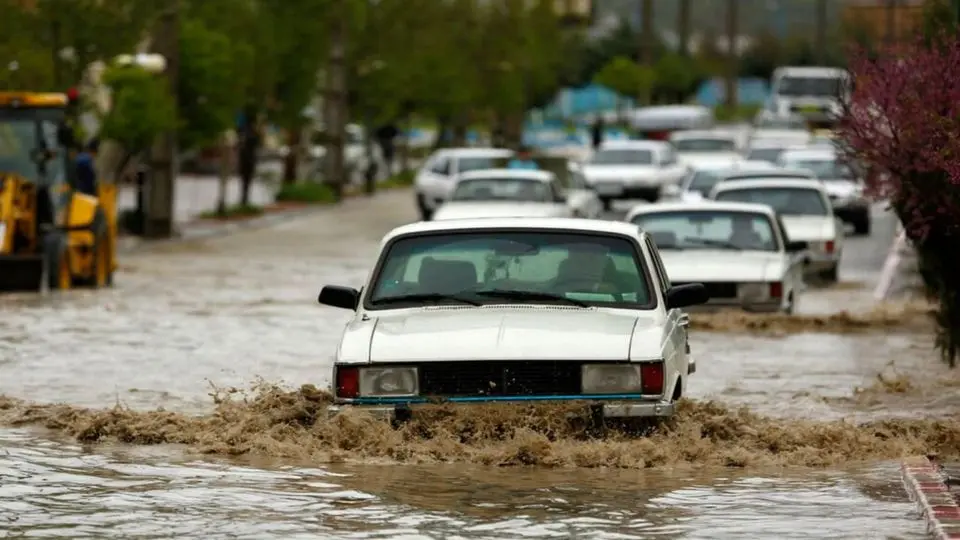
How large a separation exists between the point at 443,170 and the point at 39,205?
22.1 meters

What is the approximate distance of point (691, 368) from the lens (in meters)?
14.9

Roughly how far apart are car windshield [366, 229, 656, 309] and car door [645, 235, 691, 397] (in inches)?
8.9

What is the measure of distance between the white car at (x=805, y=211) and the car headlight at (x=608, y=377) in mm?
18066

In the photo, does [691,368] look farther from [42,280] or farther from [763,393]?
[42,280]

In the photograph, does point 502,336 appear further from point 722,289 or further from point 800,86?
point 800,86

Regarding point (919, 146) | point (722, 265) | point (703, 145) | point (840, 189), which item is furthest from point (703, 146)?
point (919, 146)

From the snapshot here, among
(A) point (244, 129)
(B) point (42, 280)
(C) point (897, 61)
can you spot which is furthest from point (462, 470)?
(A) point (244, 129)

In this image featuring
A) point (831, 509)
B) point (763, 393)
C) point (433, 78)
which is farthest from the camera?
point (433, 78)

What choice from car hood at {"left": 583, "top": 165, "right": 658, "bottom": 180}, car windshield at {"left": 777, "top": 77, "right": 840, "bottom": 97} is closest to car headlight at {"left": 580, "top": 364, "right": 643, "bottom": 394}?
car hood at {"left": 583, "top": 165, "right": 658, "bottom": 180}

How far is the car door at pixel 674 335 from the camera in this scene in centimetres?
1291

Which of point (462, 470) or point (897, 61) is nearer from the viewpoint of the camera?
point (462, 470)

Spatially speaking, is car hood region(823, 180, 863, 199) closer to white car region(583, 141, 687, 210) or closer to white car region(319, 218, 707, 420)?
white car region(583, 141, 687, 210)

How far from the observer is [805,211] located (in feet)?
105

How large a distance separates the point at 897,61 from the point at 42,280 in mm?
12605
